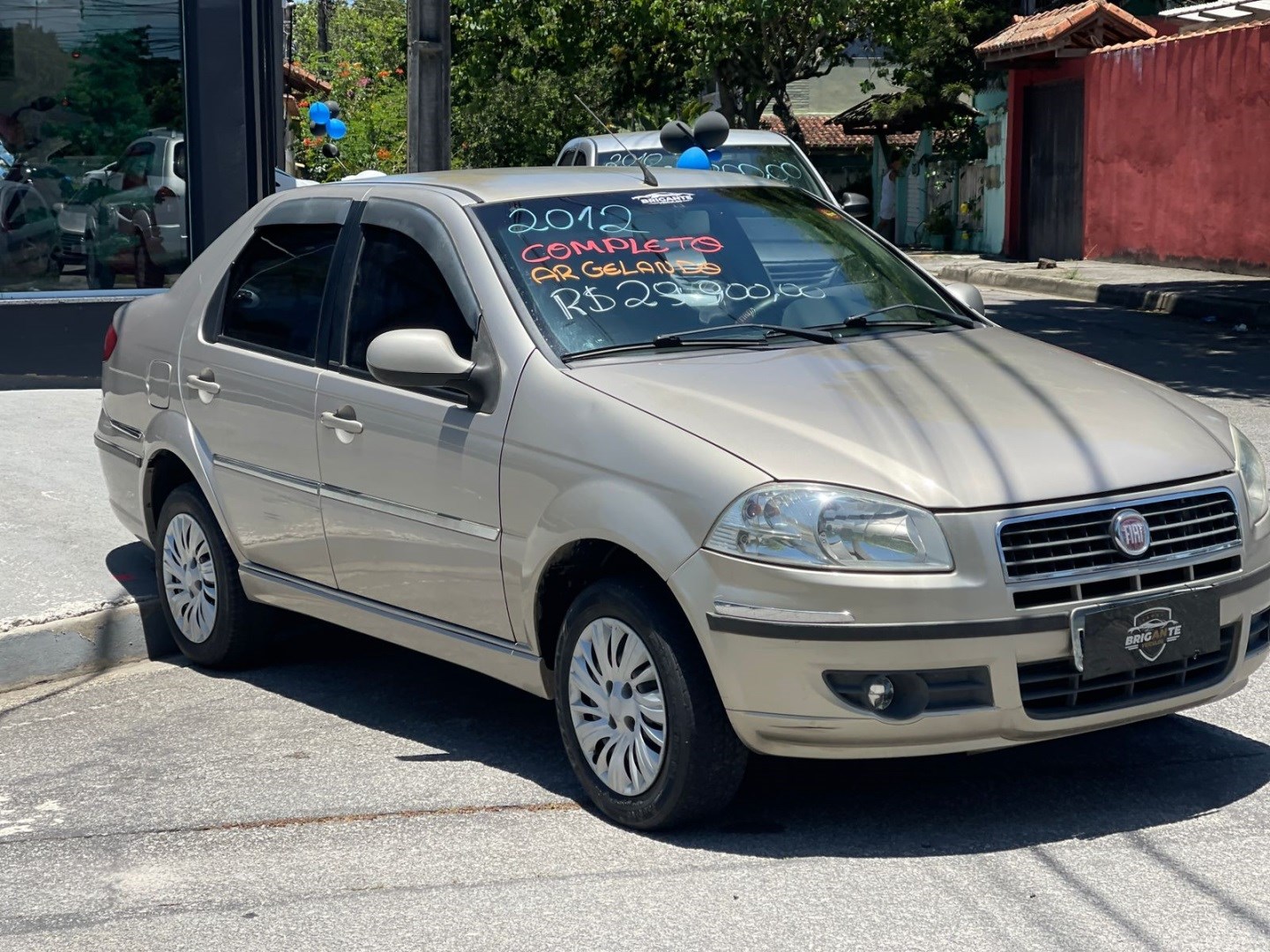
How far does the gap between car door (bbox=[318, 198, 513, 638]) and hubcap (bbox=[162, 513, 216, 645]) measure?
87cm

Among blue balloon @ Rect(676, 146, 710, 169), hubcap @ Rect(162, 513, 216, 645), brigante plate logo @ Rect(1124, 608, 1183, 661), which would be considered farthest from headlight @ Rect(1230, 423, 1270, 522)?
blue balloon @ Rect(676, 146, 710, 169)

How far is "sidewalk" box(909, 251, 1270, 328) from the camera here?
17.1m

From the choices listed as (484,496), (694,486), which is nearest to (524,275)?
(484,496)

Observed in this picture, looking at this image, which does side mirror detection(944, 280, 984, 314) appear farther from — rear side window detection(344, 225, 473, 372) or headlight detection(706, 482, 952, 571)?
headlight detection(706, 482, 952, 571)

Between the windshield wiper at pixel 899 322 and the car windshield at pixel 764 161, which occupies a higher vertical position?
the car windshield at pixel 764 161

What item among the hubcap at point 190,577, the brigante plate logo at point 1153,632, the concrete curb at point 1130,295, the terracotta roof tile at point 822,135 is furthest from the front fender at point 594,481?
the terracotta roof tile at point 822,135

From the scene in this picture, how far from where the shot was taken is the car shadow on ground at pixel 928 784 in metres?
4.38

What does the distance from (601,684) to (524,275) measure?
1.24 m

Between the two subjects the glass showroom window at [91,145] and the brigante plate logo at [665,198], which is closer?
the brigante plate logo at [665,198]

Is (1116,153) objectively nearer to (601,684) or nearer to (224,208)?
(224,208)

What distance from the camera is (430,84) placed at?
33.0 ft

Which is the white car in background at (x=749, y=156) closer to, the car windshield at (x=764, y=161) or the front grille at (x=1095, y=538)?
the car windshield at (x=764, y=161)

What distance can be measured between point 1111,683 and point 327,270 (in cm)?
280

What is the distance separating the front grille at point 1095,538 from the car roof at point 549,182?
6.46 ft
